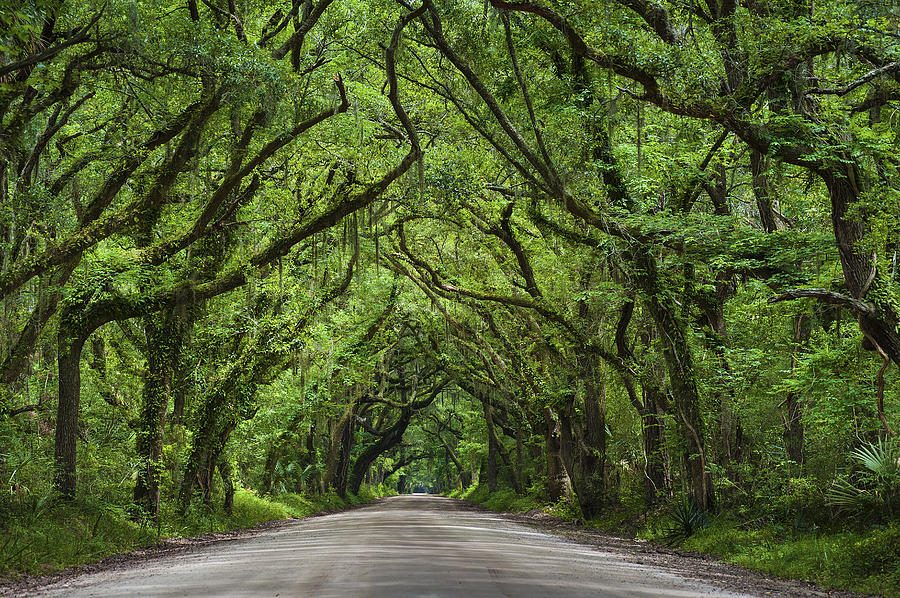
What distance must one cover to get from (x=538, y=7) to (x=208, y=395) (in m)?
11.9

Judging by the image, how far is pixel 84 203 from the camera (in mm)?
16719

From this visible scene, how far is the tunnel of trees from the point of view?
9.89m

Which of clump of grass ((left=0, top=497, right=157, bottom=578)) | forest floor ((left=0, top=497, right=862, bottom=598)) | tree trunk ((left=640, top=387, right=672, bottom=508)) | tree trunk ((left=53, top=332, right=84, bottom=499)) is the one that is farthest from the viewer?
tree trunk ((left=640, top=387, right=672, bottom=508))

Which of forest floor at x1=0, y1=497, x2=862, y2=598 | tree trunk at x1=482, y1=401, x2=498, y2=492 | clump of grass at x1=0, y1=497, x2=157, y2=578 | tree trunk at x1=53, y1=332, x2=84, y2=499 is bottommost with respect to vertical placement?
tree trunk at x1=482, y1=401, x2=498, y2=492

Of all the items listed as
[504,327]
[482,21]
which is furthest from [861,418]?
[504,327]

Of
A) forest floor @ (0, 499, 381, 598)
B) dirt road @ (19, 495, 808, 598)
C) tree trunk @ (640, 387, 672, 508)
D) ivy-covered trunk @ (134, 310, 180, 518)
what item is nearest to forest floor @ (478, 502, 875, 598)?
dirt road @ (19, 495, 808, 598)

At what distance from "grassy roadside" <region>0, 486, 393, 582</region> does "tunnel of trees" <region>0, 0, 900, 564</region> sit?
45 centimetres

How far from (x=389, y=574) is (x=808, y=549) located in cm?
608

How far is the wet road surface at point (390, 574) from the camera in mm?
6070

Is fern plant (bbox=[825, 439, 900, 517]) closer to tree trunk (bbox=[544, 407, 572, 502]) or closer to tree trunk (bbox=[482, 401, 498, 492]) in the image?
tree trunk (bbox=[544, 407, 572, 502])

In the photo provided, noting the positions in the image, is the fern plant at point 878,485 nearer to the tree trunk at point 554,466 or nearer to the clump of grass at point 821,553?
the clump of grass at point 821,553

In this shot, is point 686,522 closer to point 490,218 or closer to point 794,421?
point 794,421

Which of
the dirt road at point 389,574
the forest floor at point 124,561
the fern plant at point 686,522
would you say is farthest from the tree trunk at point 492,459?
the dirt road at point 389,574

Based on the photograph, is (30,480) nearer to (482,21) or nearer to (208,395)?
(208,395)
